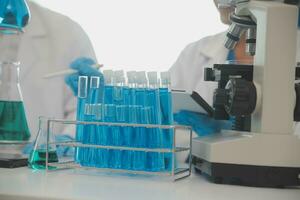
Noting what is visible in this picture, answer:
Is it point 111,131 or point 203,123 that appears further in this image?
point 203,123

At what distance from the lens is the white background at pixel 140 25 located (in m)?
2.18

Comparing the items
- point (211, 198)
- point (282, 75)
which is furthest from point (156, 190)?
point (282, 75)

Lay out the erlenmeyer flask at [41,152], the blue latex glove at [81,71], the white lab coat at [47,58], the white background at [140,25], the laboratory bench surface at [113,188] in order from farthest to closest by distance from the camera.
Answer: the white background at [140,25]
the white lab coat at [47,58]
the blue latex glove at [81,71]
the erlenmeyer flask at [41,152]
the laboratory bench surface at [113,188]

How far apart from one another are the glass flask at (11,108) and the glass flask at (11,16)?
82 mm

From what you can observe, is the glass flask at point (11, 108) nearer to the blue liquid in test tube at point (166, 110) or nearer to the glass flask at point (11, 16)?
the glass flask at point (11, 16)

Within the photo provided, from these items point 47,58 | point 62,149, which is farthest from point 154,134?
point 47,58

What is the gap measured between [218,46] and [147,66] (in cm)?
40

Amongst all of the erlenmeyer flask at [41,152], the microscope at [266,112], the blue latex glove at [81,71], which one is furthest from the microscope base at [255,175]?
the blue latex glove at [81,71]

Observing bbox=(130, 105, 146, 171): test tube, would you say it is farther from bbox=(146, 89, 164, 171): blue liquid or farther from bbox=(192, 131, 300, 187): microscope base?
bbox=(192, 131, 300, 187): microscope base

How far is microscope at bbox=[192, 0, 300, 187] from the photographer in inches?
32.9

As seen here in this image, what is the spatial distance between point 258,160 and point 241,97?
0.13m

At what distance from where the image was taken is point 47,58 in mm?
1969

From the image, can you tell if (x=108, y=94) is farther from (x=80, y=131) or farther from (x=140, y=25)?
(x=140, y=25)

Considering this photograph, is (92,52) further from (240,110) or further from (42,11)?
(240,110)
